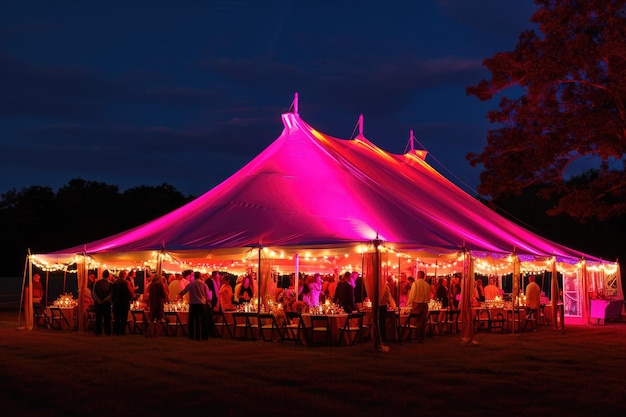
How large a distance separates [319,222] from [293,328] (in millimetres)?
2082

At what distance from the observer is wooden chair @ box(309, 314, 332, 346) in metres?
13.1

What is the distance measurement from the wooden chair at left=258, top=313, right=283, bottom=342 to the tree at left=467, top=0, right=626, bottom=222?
29.9 ft

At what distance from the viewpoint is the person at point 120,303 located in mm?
14828

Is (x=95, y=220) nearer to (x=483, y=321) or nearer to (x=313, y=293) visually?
(x=313, y=293)

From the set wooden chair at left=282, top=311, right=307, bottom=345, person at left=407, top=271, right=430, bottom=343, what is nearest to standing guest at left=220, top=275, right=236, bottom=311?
wooden chair at left=282, top=311, right=307, bottom=345

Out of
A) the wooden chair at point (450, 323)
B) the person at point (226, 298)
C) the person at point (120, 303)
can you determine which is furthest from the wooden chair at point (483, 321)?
the person at point (120, 303)

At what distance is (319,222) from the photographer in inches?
566

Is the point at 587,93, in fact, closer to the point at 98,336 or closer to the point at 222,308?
the point at 222,308

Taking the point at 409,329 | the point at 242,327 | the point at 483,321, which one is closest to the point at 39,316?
the point at 242,327

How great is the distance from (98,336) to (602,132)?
1215 centimetres

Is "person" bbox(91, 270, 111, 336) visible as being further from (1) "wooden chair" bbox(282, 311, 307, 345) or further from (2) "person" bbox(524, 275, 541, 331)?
(2) "person" bbox(524, 275, 541, 331)

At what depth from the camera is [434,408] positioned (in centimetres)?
731

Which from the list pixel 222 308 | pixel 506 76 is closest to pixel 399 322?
pixel 222 308

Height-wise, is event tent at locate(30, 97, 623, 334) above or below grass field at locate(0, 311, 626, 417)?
above
